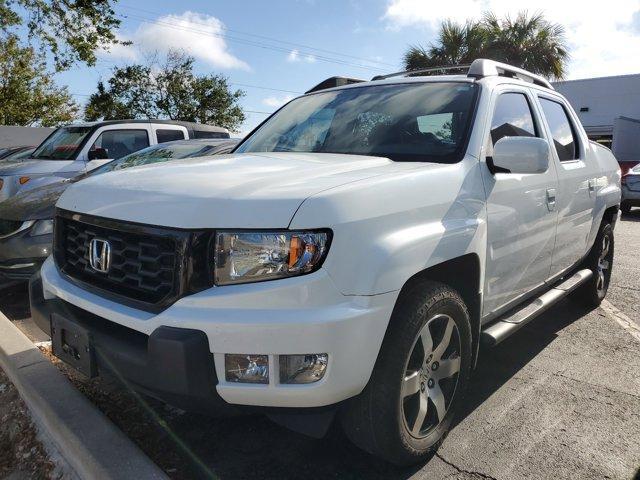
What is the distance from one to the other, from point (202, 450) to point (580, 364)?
2.59 metres

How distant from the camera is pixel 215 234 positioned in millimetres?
1943

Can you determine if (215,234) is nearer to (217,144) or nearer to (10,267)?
(10,267)

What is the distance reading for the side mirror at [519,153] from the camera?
259cm

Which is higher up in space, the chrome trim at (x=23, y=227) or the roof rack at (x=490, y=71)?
the roof rack at (x=490, y=71)

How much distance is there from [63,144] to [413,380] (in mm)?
8037

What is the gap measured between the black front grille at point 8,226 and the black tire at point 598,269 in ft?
15.9

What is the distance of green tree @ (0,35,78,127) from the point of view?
3066 cm

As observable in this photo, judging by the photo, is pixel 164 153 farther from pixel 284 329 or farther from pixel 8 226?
pixel 284 329

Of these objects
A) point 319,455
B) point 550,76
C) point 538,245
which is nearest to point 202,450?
point 319,455

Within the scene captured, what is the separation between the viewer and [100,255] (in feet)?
7.55

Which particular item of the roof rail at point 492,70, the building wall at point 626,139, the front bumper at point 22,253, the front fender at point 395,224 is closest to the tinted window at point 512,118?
the roof rail at point 492,70

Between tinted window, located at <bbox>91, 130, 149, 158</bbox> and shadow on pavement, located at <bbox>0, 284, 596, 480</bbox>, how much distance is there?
19.6 feet

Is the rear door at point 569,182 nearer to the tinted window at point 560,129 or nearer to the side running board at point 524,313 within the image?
the tinted window at point 560,129

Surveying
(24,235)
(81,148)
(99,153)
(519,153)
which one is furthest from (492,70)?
(81,148)
